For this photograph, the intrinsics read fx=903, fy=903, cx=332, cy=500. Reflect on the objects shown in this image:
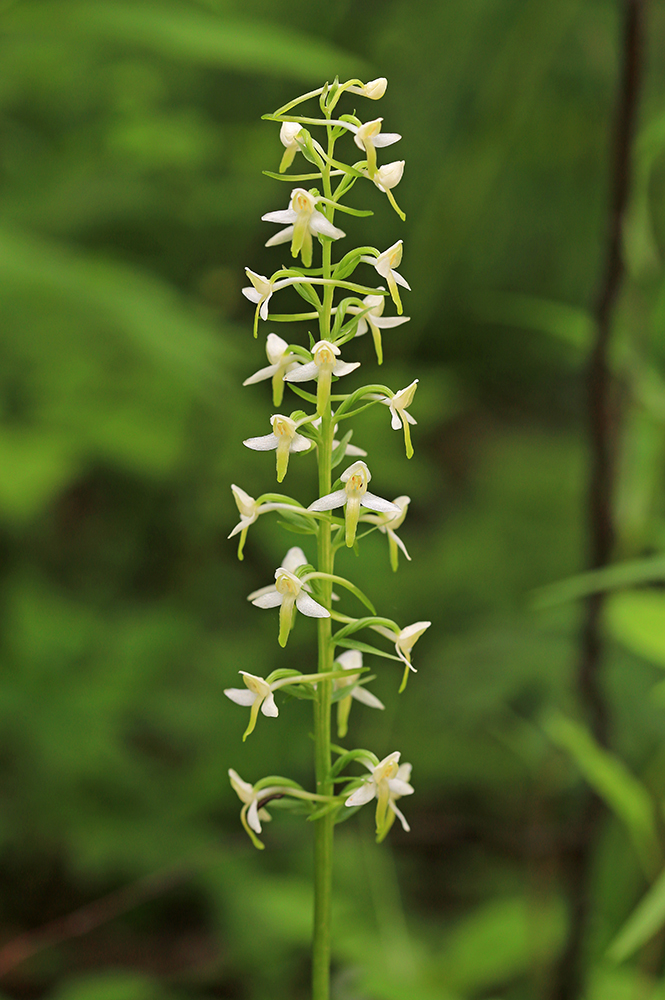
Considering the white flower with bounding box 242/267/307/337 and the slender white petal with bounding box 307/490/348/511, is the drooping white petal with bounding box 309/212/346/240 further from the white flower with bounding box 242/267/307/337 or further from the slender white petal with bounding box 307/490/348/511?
the slender white petal with bounding box 307/490/348/511

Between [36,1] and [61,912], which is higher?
[36,1]

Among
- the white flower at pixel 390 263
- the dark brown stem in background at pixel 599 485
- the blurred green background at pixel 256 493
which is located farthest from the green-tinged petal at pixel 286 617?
the dark brown stem in background at pixel 599 485

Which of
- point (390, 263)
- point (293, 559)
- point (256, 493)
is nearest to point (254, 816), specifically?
A: point (293, 559)

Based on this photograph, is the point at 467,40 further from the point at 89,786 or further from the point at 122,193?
the point at 89,786

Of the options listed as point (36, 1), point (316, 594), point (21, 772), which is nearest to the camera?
point (316, 594)

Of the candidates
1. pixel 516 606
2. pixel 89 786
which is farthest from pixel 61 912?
pixel 516 606

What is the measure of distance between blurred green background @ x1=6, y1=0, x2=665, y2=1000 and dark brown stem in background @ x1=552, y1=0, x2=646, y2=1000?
0.24ft

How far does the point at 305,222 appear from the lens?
0.65 meters

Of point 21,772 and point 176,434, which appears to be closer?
point 21,772

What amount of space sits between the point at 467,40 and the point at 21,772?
7.17 ft

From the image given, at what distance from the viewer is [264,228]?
341 cm

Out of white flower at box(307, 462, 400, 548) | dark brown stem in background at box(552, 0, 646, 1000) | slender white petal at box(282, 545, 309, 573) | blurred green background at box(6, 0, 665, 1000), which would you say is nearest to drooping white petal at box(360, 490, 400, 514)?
white flower at box(307, 462, 400, 548)

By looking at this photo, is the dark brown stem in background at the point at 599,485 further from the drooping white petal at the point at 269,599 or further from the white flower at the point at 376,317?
the drooping white petal at the point at 269,599

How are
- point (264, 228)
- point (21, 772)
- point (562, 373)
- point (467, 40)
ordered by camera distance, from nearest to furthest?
point (467, 40) < point (21, 772) < point (264, 228) < point (562, 373)
